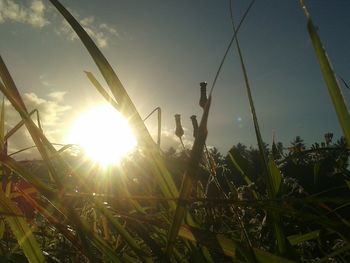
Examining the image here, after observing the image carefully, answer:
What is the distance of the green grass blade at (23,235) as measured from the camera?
0.87m

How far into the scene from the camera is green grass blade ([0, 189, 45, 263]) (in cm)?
87

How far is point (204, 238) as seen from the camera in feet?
2.40

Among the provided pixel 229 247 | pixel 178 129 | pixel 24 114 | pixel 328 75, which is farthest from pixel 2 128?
pixel 328 75

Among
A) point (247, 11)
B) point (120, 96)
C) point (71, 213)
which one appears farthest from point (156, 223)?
point (247, 11)

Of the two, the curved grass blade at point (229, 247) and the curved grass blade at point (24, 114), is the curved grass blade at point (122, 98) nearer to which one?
the curved grass blade at point (229, 247)

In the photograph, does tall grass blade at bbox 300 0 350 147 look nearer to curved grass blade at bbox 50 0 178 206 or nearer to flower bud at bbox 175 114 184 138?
curved grass blade at bbox 50 0 178 206

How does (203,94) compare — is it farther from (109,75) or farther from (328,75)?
(328,75)

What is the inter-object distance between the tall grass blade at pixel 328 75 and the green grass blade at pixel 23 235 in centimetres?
71

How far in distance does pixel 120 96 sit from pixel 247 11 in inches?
11.5

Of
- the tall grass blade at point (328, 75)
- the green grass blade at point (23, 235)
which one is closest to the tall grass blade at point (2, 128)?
the green grass blade at point (23, 235)

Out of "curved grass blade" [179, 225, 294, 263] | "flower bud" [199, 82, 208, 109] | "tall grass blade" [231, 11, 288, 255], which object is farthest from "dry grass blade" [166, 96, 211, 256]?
"flower bud" [199, 82, 208, 109]

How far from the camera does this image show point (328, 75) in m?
0.55

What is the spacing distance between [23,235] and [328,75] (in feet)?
2.46

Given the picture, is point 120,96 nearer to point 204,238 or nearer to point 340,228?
point 204,238
